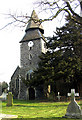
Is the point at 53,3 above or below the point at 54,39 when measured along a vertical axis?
below

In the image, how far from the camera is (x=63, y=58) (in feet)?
54.7

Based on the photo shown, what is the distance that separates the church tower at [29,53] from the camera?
21.5 meters

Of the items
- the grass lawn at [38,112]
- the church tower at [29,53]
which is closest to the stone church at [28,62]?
the church tower at [29,53]

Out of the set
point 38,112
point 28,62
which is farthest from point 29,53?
point 38,112

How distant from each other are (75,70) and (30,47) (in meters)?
9.77

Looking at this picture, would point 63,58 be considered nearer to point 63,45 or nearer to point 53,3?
point 63,45

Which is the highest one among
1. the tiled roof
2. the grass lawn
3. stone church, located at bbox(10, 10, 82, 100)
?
the tiled roof

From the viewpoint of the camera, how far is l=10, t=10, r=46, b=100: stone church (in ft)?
70.4

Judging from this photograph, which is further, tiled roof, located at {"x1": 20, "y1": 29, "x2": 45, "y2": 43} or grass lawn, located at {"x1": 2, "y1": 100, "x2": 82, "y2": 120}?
tiled roof, located at {"x1": 20, "y1": 29, "x2": 45, "y2": 43}

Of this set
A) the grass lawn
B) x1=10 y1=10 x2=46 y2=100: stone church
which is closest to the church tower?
x1=10 y1=10 x2=46 y2=100: stone church

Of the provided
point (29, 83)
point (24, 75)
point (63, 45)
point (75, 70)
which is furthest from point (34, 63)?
point (75, 70)

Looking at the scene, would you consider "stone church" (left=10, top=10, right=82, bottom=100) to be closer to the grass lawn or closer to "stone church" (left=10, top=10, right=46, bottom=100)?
"stone church" (left=10, top=10, right=46, bottom=100)

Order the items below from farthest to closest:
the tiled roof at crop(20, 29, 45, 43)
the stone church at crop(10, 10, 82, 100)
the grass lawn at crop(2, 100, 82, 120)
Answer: the tiled roof at crop(20, 29, 45, 43) < the stone church at crop(10, 10, 82, 100) < the grass lawn at crop(2, 100, 82, 120)

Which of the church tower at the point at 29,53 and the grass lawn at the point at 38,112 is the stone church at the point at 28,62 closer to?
the church tower at the point at 29,53
